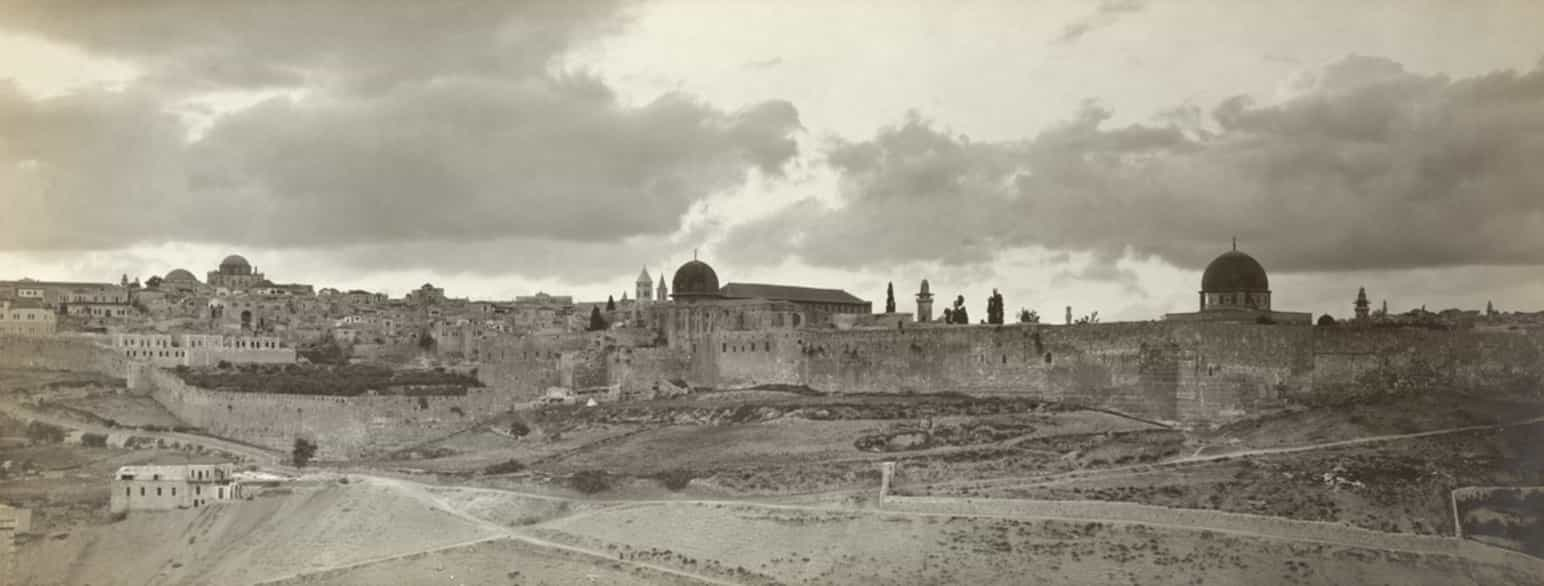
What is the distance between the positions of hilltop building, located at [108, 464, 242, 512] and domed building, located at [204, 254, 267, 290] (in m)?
33.3

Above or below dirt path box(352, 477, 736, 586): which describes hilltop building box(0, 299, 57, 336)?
above

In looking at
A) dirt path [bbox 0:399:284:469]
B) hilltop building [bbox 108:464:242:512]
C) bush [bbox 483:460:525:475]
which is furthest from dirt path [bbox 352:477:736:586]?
dirt path [bbox 0:399:284:469]

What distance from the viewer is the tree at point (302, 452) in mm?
43031

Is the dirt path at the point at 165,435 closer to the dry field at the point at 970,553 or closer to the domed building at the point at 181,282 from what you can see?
the dry field at the point at 970,553

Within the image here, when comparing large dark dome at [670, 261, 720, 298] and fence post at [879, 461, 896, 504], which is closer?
fence post at [879, 461, 896, 504]

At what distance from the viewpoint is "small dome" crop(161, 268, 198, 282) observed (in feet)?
240

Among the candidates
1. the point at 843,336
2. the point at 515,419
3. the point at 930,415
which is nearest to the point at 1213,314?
the point at 930,415

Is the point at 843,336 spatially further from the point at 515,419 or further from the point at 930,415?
the point at 515,419

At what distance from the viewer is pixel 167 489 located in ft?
122

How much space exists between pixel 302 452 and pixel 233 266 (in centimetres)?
3304

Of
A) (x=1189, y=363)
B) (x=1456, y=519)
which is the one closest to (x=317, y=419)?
(x=1189, y=363)

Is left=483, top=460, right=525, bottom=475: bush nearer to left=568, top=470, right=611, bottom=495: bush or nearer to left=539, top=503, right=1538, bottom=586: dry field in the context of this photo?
left=568, top=470, right=611, bottom=495: bush

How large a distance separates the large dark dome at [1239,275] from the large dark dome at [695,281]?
18.4 metres

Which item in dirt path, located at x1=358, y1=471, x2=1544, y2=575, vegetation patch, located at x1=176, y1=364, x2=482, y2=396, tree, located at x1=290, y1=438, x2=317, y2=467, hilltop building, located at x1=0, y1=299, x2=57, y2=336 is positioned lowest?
dirt path, located at x1=358, y1=471, x2=1544, y2=575
